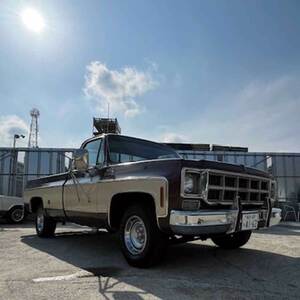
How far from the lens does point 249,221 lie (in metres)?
5.13

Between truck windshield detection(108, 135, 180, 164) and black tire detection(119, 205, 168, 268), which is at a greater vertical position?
truck windshield detection(108, 135, 180, 164)

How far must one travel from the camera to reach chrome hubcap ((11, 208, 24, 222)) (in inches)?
556

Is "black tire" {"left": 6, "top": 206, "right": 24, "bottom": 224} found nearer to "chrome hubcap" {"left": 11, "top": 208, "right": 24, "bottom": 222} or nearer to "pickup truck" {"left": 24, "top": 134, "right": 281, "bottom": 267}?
"chrome hubcap" {"left": 11, "top": 208, "right": 24, "bottom": 222}

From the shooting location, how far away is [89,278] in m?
4.58

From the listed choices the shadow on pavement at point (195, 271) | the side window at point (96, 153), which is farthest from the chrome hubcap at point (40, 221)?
the side window at point (96, 153)

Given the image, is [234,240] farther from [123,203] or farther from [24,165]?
[24,165]

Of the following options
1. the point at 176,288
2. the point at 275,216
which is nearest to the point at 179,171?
the point at 176,288

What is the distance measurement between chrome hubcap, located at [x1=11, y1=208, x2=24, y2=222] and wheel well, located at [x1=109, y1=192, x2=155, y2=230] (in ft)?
31.7

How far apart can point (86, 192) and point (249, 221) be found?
2922 millimetres

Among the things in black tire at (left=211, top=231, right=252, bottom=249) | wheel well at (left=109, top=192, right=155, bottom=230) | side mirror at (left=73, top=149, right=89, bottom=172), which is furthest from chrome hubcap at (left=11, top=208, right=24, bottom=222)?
black tire at (left=211, top=231, right=252, bottom=249)

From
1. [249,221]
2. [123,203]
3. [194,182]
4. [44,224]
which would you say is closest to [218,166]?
[194,182]

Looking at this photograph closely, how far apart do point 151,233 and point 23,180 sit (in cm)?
1448

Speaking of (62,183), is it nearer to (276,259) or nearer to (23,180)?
(276,259)

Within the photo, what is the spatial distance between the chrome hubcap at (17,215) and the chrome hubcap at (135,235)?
33.5 ft
